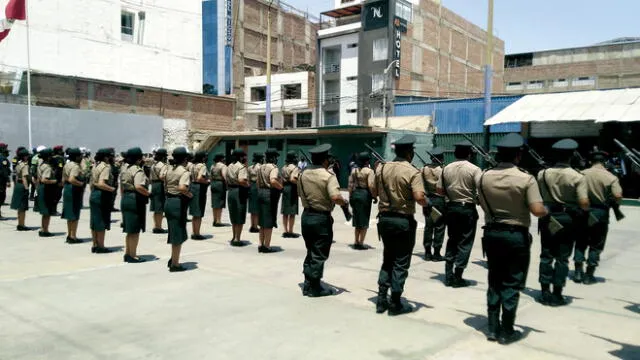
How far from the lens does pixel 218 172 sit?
1174 cm

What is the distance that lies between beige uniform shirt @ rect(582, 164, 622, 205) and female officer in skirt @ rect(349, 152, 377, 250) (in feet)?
12.4

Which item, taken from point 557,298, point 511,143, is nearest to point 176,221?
point 511,143

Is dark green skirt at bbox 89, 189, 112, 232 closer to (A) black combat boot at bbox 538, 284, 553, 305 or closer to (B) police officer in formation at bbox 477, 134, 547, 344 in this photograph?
(B) police officer in formation at bbox 477, 134, 547, 344

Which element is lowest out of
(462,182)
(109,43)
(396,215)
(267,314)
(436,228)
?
(267,314)

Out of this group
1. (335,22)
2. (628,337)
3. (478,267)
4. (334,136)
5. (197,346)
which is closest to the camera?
(197,346)

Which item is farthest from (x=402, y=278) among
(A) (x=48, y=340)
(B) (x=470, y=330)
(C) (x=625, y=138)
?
(C) (x=625, y=138)

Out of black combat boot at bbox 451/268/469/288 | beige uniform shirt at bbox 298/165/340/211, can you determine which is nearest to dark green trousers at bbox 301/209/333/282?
beige uniform shirt at bbox 298/165/340/211

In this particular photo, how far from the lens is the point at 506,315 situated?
4.53 metres

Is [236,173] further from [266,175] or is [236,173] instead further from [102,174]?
[102,174]

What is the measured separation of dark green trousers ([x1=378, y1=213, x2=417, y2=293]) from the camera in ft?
17.2

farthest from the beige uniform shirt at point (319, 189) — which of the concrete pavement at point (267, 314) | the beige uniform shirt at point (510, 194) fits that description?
the beige uniform shirt at point (510, 194)

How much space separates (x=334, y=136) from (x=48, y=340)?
22483 millimetres

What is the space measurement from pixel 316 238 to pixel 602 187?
165 inches

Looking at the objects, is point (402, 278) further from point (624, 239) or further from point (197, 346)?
point (624, 239)
